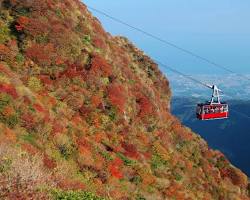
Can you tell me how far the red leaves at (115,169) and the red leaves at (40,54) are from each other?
32.7 ft

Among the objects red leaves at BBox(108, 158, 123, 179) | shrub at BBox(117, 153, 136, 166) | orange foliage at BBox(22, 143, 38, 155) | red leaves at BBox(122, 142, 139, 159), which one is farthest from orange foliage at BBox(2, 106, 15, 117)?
red leaves at BBox(122, 142, 139, 159)

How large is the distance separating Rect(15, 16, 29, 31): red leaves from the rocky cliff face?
74 mm

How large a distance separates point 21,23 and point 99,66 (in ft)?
21.6

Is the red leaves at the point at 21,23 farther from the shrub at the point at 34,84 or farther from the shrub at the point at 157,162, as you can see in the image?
the shrub at the point at 157,162

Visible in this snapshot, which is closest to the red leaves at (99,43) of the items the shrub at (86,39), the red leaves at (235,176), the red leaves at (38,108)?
the shrub at (86,39)

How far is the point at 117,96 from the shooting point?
132 feet

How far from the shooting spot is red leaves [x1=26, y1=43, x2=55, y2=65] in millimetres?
38406

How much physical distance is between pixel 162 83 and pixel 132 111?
1953 cm

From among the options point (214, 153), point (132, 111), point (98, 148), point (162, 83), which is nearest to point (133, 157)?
point (98, 148)

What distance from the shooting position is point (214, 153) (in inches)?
2119

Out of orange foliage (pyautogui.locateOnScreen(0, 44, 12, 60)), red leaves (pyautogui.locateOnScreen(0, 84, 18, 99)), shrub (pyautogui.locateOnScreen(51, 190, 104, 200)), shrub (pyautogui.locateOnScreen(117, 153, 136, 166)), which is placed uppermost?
orange foliage (pyautogui.locateOnScreen(0, 44, 12, 60))

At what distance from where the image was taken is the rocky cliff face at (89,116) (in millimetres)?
28812

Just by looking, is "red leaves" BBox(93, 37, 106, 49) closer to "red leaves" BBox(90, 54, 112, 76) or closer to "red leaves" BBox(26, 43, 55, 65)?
"red leaves" BBox(90, 54, 112, 76)

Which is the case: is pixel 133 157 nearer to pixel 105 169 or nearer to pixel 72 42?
pixel 105 169
